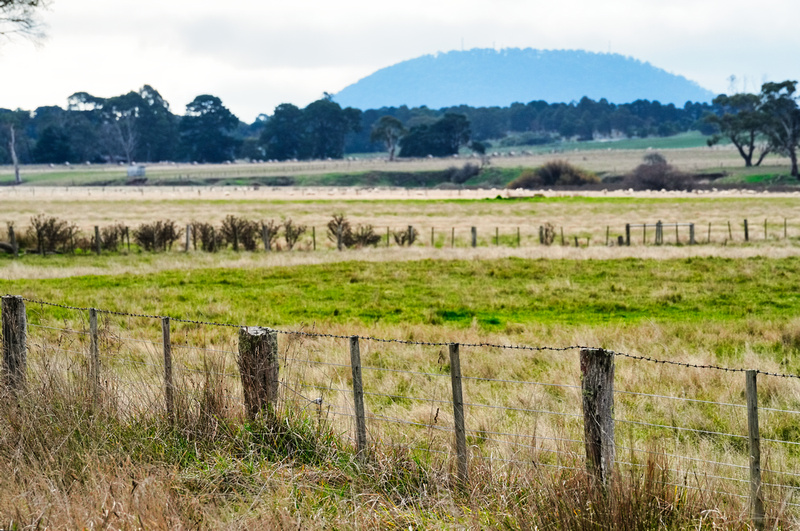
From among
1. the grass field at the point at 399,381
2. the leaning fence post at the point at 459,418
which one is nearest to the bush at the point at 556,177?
the grass field at the point at 399,381

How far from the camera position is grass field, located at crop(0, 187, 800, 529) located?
5.52 metres

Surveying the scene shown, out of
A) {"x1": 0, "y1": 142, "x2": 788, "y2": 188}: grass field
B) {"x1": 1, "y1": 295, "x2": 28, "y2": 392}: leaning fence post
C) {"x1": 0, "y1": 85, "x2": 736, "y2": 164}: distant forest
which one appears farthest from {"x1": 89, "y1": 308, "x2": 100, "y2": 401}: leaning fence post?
{"x1": 0, "y1": 85, "x2": 736, "y2": 164}: distant forest

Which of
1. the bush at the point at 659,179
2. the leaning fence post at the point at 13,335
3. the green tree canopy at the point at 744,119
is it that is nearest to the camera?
the leaning fence post at the point at 13,335

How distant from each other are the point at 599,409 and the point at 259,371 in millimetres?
2755

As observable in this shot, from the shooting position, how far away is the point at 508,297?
66.9 ft

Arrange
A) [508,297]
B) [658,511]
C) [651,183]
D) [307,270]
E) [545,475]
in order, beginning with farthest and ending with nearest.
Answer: [651,183], [307,270], [508,297], [545,475], [658,511]

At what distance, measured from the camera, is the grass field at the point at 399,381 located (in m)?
5.52

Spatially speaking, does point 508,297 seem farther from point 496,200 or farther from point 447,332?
point 496,200

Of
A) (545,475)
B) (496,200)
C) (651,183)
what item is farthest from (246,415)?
(651,183)

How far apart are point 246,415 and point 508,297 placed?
14163 millimetres

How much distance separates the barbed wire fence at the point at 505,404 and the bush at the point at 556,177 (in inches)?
3585

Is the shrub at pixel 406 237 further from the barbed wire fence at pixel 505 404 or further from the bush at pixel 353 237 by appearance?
the barbed wire fence at pixel 505 404

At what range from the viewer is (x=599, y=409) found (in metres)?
5.59

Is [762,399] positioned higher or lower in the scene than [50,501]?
lower
